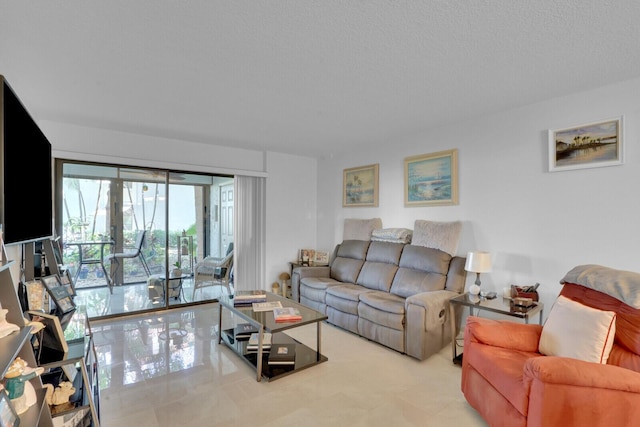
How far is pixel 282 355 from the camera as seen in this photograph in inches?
108

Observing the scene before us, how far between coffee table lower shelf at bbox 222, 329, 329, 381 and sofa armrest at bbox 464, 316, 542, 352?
1325mm

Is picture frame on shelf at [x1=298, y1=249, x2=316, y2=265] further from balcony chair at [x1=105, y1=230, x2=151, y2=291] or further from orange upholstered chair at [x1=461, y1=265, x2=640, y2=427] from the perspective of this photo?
orange upholstered chair at [x1=461, y1=265, x2=640, y2=427]

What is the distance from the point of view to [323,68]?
2.27m

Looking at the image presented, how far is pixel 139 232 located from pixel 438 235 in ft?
12.8

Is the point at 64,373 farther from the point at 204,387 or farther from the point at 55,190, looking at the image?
the point at 55,190

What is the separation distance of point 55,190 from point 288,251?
3.14 metres

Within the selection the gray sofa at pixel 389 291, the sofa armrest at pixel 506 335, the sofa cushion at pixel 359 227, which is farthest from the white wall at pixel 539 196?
the sofa armrest at pixel 506 335

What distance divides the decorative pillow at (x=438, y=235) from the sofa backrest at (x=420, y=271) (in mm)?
62

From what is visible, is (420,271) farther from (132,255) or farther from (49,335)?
(132,255)

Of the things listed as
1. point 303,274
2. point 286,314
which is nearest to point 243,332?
point 286,314

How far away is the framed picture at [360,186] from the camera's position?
4539 mm

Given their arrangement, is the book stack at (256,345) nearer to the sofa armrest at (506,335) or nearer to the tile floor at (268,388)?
the tile floor at (268,388)

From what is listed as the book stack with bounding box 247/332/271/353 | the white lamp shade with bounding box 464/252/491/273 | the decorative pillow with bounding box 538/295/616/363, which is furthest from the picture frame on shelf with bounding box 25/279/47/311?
the white lamp shade with bounding box 464/252/491/273

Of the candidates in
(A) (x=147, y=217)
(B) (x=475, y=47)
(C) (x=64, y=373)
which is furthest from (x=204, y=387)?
(B) (x=475, y=47)
